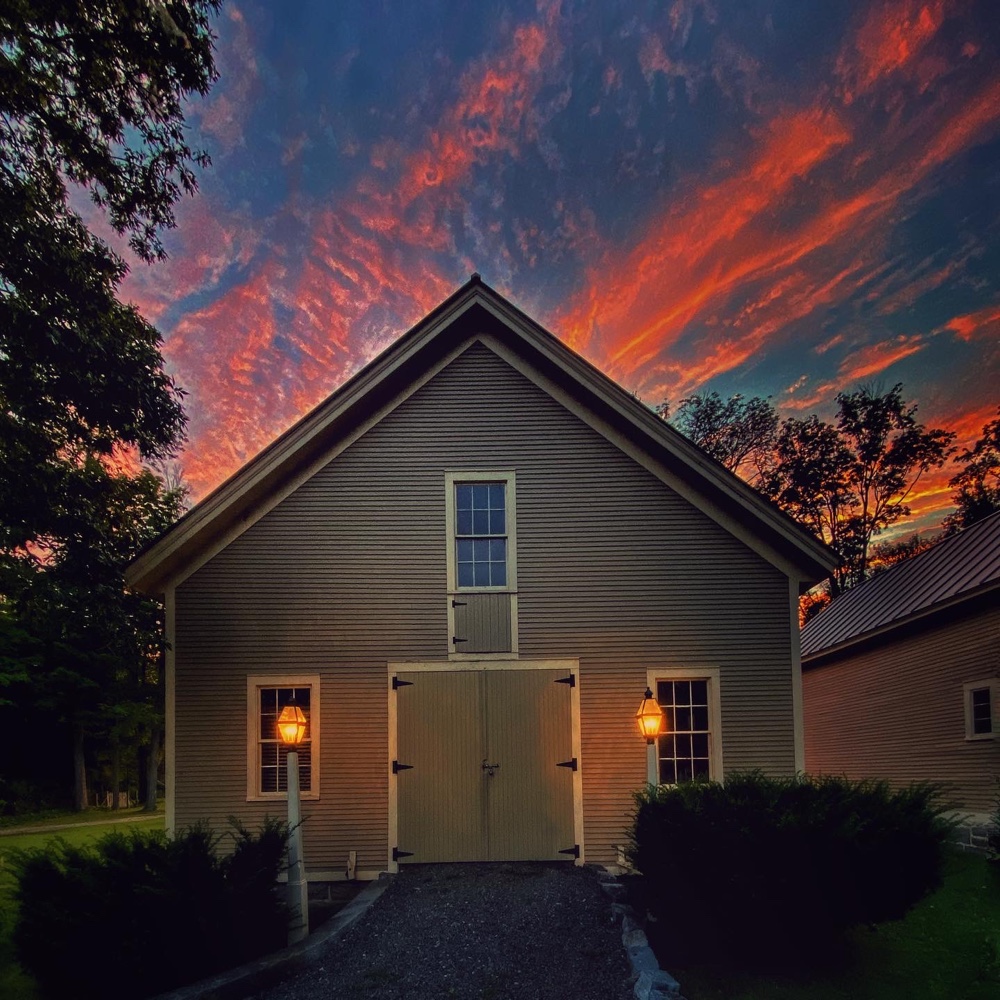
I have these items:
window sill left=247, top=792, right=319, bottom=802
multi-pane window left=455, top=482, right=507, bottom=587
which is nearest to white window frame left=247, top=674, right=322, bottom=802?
window sill left=247, top=792, right=319, bottom=802

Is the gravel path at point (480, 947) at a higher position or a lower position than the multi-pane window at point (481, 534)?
lower

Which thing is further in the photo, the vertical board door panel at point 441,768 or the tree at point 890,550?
the tree at point 890,550

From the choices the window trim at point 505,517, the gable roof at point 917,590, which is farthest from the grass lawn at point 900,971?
the gable roof at point 917,590

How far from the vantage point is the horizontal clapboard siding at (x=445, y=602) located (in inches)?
373

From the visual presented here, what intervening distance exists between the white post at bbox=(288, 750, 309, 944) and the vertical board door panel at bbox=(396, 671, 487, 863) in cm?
224

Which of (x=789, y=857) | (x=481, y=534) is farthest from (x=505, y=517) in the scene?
(x=789, y=857)

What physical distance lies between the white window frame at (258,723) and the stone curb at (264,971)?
8.06 ft

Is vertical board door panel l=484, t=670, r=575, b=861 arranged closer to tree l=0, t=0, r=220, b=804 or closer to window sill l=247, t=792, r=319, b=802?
window sill l=247, t=792, r=319, b=802

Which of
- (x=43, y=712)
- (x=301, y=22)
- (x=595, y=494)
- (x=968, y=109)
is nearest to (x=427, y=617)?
(x=595, y=494)

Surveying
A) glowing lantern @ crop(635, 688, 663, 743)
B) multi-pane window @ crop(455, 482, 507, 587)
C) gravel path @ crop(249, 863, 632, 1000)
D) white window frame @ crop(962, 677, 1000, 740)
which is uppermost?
multi-pane window @ crop(455, 482, 507, 587)

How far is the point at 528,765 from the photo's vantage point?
9.48m

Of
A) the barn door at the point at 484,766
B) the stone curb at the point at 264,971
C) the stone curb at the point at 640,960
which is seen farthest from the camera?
the barn door at the point at 484,766

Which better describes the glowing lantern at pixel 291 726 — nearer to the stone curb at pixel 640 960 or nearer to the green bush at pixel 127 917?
Answer: the green bush at pixel 127 917

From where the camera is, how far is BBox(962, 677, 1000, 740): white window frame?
38.5 ft
